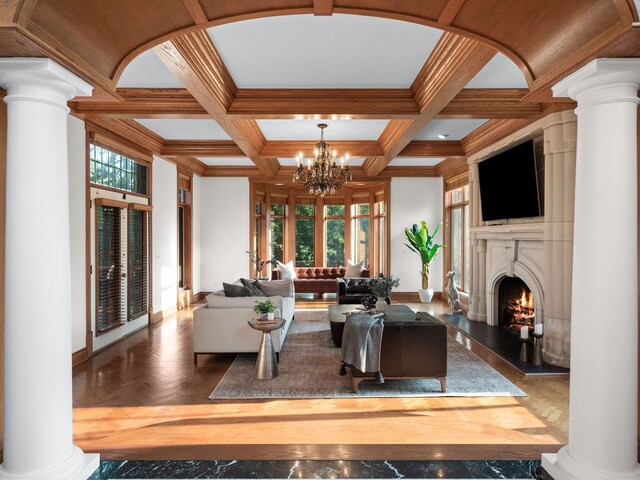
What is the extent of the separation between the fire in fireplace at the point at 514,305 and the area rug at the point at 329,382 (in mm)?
1381

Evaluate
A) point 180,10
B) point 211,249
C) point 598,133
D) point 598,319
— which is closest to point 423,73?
point 598,133

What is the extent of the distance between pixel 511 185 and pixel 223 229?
258 inches

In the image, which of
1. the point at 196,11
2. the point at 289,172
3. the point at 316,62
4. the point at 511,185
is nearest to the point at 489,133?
the point at 511,185

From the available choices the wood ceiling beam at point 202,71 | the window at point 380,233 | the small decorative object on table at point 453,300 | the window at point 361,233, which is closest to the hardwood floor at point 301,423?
the wood ceiling beam at point 202,71

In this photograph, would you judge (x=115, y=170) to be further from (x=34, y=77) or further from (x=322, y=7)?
(x=322, y=7)

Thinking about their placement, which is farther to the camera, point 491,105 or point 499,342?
point 499,342

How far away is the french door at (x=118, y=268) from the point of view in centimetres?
532

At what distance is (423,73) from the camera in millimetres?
4086

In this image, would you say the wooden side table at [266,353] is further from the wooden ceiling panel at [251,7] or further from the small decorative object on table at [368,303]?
the wooden ceiling panel at [251,7]

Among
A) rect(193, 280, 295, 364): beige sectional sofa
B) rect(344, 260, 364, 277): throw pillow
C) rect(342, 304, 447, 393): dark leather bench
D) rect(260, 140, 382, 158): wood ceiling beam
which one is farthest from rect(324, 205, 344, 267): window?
rect(342, 304, 447, 393): dark leather bench

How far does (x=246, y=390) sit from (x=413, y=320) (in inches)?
71.0

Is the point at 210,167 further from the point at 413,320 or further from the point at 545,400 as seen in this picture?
the point at 545,400

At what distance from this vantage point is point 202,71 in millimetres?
3611

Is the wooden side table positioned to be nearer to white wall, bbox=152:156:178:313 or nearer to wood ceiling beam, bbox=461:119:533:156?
white wall, bbox=152:156:178:313
